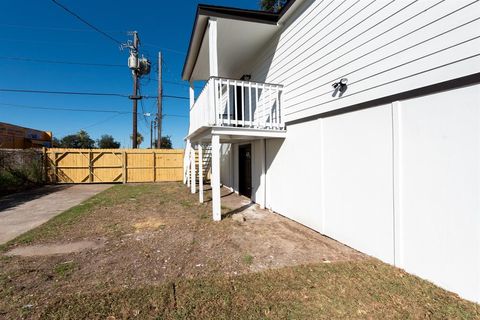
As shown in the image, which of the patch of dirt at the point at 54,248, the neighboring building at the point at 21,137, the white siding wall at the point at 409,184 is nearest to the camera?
the white siding wall at the point at 409,184

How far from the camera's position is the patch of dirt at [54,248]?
3.81 m

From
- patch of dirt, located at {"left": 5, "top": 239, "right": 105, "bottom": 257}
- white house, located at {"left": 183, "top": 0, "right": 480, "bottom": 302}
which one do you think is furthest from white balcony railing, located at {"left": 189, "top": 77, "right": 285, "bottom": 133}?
patch of dirt, located at {"left": 5, "top": 239, "right": 105, "bottom": 257}

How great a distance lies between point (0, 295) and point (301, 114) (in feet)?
18.1

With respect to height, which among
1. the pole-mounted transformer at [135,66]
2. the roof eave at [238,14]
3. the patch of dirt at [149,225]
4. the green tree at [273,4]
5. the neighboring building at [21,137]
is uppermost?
the green tree at [273,4]

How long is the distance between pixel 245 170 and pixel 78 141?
51791 mm

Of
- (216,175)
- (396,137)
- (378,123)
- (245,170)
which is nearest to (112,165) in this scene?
(245,170)

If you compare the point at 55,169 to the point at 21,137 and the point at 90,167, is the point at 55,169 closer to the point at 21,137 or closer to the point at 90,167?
the point at 90,167

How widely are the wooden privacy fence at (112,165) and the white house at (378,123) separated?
9.26m

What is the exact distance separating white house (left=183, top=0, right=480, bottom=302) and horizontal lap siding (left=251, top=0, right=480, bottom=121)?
15 mm

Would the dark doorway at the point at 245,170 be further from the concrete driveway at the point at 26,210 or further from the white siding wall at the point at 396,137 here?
the concrete driveway at the point at 26,210

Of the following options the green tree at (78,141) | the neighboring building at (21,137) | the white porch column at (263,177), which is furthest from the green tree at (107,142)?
the white porch column at (263,177)

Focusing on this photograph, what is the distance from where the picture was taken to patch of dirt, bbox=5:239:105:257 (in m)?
3.81

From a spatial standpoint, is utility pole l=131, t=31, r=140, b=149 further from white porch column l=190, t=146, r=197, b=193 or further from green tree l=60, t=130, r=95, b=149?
green tree l=60, t=130, r=95, b=149

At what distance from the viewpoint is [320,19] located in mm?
4594
